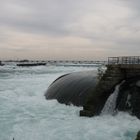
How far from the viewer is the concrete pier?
26.7 m

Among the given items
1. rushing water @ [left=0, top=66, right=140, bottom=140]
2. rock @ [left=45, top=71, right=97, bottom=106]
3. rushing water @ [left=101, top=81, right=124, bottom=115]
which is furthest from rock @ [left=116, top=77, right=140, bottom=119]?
rock @ [left=45, top=71, right=97, bottom=106]

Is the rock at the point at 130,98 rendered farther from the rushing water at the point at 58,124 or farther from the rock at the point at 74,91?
the rock at the point at 74,91

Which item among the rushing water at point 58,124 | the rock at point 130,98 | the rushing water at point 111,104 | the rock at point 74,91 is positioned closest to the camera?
the rushing water at point 58,124

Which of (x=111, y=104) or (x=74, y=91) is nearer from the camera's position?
(x=111, y=104)

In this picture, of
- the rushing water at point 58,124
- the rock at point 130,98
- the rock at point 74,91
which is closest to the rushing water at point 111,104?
the rock at point 130,98

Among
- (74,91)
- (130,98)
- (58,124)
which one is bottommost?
(58,124)

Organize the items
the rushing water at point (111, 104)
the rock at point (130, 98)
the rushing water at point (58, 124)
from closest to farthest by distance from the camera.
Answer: the rushing water at point (58, 124) < the rock at point (130, 98) < the rushing water at point (111, 104)

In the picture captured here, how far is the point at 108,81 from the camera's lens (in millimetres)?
27797

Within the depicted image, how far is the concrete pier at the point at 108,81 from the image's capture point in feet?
87.6

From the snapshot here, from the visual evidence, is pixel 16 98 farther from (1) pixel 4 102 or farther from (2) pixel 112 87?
(2) pixel 112 87

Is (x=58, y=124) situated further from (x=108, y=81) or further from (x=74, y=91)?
(x=74, y=91)

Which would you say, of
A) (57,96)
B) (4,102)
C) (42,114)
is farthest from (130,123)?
(4,102)

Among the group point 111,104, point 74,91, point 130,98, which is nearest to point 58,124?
point 111,104

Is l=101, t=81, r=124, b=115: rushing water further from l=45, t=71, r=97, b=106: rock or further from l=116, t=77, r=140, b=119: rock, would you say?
l=45, t=71, r=97, b=106: rock
